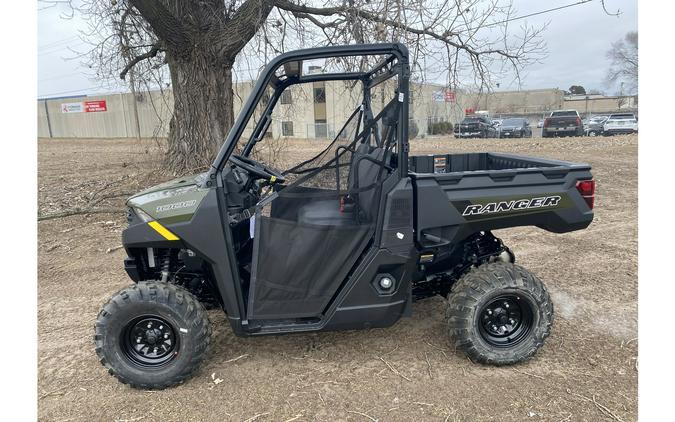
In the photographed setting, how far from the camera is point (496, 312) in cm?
316

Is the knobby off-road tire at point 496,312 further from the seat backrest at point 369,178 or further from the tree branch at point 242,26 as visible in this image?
the tree branch at point 242,26

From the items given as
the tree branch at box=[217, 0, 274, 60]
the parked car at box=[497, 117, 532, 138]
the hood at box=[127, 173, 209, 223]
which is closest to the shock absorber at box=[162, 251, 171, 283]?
the hood at box=[127, 173, 209, 223]

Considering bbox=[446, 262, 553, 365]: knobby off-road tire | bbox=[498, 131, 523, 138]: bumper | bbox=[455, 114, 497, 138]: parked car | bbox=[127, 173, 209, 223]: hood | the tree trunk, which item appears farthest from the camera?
bbox=[455, 114, 497, 138]: parked car

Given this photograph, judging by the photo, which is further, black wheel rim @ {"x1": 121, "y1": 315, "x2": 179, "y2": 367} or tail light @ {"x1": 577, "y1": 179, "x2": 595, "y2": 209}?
tail light @ {"x1": 577, "y1": 179, "x2": 595, "y2": 209}

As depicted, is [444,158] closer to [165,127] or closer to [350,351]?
[350,351]

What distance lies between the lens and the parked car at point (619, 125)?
77.8 ft

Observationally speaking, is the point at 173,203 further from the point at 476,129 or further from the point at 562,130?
the point at 476,129

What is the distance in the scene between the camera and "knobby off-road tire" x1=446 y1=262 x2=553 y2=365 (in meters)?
3.06

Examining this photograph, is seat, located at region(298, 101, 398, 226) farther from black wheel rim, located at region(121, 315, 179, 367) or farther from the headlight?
black wheel rim, located at region(121, 315, 179, 367)

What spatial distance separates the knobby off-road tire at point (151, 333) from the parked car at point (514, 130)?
25086mm

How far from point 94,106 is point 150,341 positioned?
53.1 meters

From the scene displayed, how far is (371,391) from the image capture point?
2.84 m

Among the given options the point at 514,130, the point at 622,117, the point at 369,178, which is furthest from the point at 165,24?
the point at 622,117

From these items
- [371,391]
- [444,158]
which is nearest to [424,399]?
[371,391]
